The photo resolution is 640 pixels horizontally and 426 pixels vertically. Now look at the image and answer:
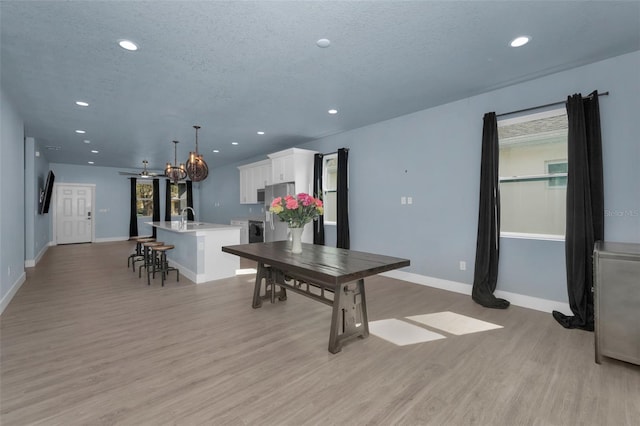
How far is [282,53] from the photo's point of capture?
2.74m

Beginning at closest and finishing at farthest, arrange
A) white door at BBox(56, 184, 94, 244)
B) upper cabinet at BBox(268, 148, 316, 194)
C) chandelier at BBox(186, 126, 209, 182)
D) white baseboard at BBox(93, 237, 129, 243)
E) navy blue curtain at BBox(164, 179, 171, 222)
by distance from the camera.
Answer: chandelier at BBox(186, 126, 209, 182) → upper cabinet at BBox(268, 148, 316, 194) → white door at BBox(56, 184, 94, 244) → white baseboard at BBox(93, 237, 129, 243) → navy blue curtain at BBox(164, 179, 171, 222)

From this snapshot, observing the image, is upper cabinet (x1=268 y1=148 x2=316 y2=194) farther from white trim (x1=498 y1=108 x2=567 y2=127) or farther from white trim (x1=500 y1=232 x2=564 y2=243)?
white trim (x1=500 y1=232 x2=564 y2=243)

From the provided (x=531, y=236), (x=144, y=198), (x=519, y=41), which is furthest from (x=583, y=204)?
(x=144, y=198)

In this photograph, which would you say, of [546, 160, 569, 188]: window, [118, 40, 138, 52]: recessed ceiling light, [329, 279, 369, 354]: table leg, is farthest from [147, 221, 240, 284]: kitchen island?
[546, 160, 569, 188]: window

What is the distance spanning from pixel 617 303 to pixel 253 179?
7.10m

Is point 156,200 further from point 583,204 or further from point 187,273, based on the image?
point 583,204

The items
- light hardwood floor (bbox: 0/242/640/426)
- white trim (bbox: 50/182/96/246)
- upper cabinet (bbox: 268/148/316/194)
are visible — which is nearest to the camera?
light hardwood floor (bbox: 0/242/640/426)

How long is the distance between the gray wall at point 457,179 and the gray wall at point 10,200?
4.65 metres

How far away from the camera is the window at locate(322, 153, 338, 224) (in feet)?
19.5

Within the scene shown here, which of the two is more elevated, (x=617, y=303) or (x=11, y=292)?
(x=617, y=303)

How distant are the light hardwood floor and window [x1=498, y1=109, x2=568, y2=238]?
1048 mm

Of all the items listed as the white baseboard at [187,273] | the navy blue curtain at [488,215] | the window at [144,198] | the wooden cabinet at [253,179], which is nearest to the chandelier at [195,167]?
the white baseboard at [187,273]

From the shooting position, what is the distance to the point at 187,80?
10.9ft

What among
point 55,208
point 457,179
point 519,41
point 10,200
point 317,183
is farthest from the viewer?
point 55,208
